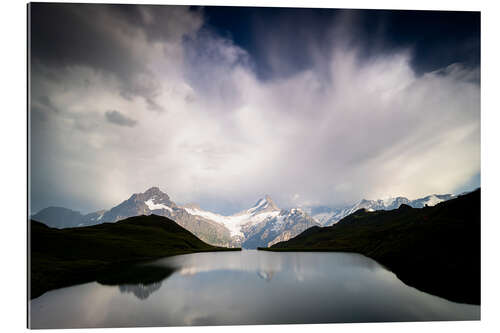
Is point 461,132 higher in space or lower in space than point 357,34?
lower

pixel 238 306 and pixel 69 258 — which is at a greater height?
pixel 238 306

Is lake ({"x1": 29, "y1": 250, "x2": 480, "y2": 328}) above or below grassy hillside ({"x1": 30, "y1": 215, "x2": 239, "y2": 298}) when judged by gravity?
above

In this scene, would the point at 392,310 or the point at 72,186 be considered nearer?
the point at 392,310

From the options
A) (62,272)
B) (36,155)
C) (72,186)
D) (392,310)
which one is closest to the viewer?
(392,310)

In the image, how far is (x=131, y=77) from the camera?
2023cm

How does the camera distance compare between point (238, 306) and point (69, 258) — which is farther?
point (69, 258)

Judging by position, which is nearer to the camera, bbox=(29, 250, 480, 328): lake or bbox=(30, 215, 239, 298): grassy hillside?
bbox=(29, 250, 480, 328): lake

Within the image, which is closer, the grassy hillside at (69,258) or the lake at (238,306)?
the lake at (238,306)

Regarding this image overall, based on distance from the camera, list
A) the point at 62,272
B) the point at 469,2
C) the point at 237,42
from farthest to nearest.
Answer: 1. the point at 62,272
2. the point at 237,42
3. the point at 469,2

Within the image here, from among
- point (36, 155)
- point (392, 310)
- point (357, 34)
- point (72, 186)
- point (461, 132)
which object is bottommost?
point (392, 310)

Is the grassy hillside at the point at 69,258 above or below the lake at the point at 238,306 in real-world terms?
below

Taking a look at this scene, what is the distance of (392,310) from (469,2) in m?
21.0

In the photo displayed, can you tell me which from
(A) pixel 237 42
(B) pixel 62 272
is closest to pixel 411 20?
(A) pixel 237 42

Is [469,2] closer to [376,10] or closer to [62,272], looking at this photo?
[376,10]
